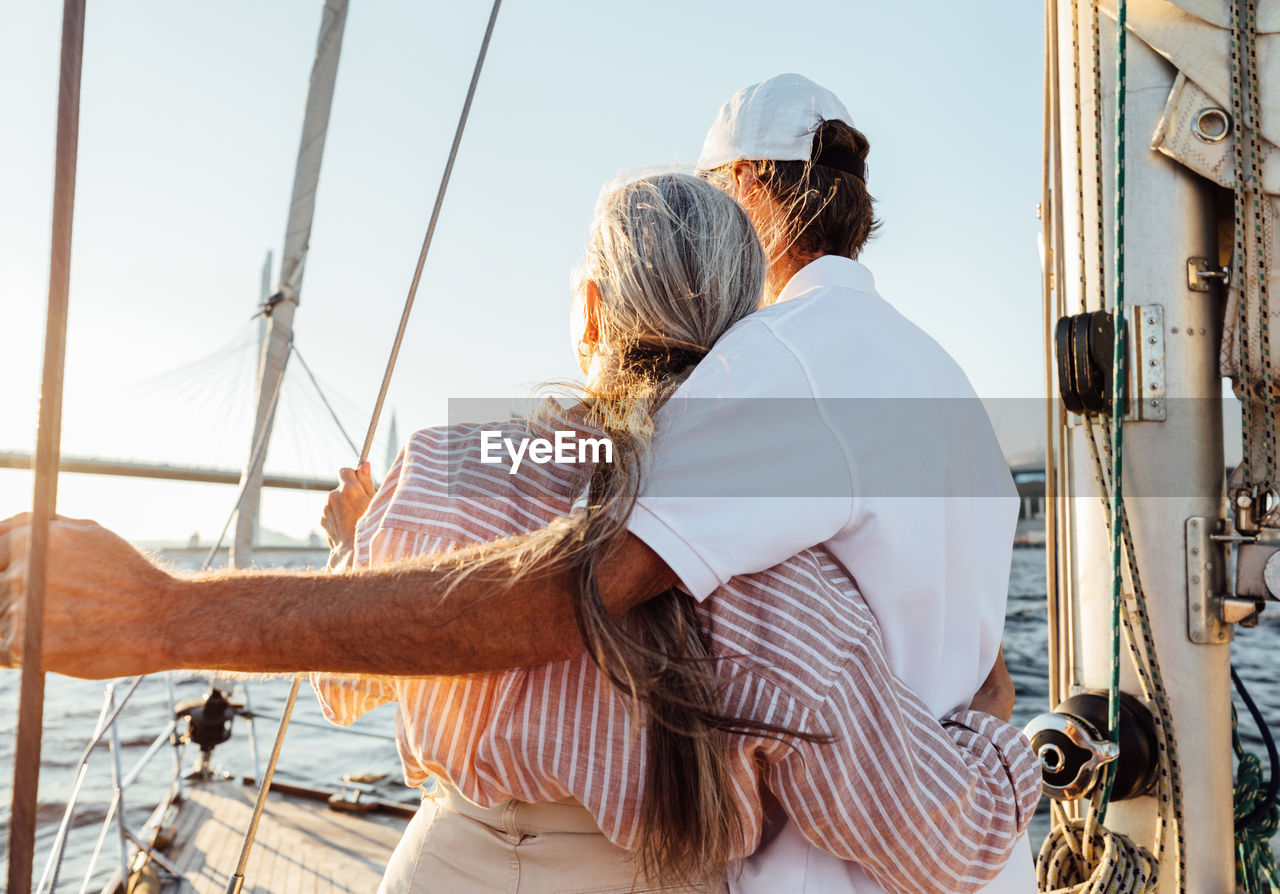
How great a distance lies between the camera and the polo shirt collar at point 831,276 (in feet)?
3.26

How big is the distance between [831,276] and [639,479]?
430 millimetres

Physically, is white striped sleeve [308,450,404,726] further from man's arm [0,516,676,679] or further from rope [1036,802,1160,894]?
rope [1036,802,1160,894]

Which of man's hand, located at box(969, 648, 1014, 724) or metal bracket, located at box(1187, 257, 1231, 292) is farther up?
metal bracket, located at box(1187, 257, 1231, 292)

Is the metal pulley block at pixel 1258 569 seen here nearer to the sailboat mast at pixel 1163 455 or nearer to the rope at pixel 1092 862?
the sailboat mast at pixel 1163 455

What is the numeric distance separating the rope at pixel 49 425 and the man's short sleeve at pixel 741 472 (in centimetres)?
36

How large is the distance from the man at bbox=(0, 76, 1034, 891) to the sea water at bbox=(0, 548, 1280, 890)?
62 mm

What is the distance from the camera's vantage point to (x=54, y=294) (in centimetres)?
47

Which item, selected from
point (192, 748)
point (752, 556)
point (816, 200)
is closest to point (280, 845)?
point (816, 200)

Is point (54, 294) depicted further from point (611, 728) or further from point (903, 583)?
point (903, 583)

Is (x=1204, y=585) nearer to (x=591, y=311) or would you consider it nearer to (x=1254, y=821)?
(x=1254, y=821)

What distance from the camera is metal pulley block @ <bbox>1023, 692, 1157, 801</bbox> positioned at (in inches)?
60.1

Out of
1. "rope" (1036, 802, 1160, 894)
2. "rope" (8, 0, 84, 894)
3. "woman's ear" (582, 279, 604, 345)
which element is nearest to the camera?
"rope" (8, 0, 84, 894)

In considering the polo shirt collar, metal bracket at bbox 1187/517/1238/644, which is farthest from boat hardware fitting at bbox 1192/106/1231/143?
the polo shirt collar

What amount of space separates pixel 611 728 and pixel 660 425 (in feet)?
0.78
